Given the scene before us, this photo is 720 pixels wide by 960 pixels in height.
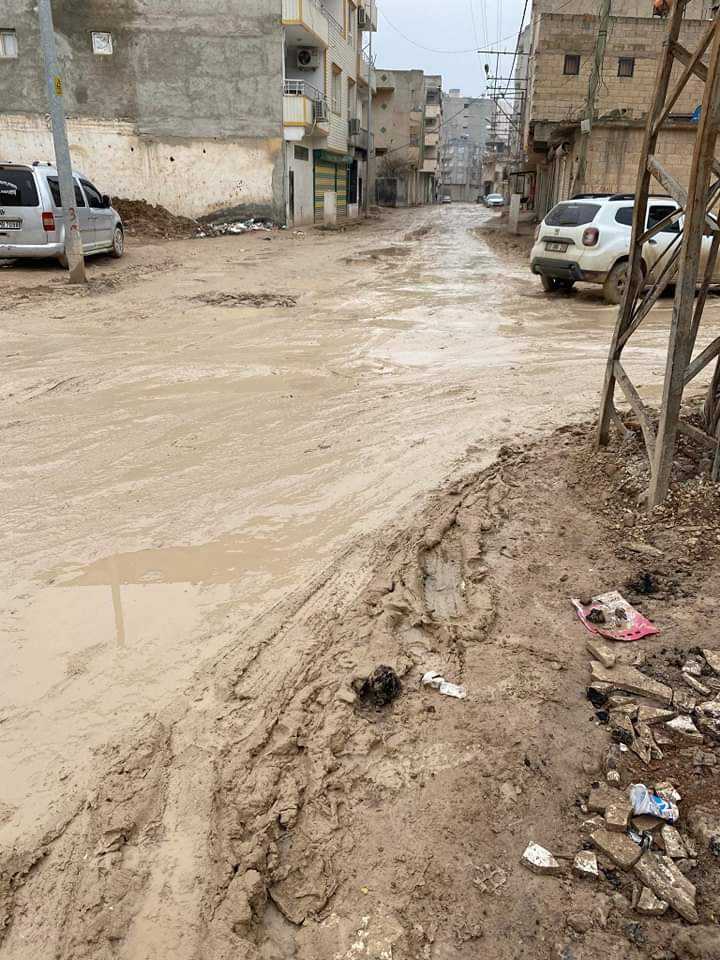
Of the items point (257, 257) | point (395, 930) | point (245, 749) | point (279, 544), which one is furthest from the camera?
point (257, 257)

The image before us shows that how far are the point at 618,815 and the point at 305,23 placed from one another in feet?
107

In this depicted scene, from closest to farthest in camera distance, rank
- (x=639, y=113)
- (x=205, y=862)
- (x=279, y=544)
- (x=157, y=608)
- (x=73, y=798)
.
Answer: (x=205, y=862) → (x=73, y=798) → (x=157, y=608) → (x=279, y=544) → (x=639, y=113)

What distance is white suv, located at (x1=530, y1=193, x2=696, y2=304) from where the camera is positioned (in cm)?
1278

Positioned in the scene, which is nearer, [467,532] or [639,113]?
[467,532]

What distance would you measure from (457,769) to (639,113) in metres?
38.0

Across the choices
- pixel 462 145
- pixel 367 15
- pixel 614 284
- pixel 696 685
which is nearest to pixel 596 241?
pixel 614 284

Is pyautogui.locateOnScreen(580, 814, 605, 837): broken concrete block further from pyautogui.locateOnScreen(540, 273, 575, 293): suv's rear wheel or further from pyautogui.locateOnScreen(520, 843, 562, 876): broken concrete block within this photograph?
pyautogui.locateOnScreen(540, 273, 575, 293): suv's rear wheel

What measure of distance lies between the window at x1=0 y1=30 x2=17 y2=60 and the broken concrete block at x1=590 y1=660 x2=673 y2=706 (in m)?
32.4

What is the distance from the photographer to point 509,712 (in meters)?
2.84

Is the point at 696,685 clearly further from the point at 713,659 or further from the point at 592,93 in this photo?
the point at 592,93

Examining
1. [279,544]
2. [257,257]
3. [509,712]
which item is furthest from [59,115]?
[509,712]

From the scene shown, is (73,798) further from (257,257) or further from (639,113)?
(639,113)

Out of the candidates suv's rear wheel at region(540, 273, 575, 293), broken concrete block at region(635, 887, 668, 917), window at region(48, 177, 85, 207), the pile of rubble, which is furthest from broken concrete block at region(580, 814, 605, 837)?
window at region(48, 177, 85, 207)

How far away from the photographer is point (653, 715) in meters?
2.81
